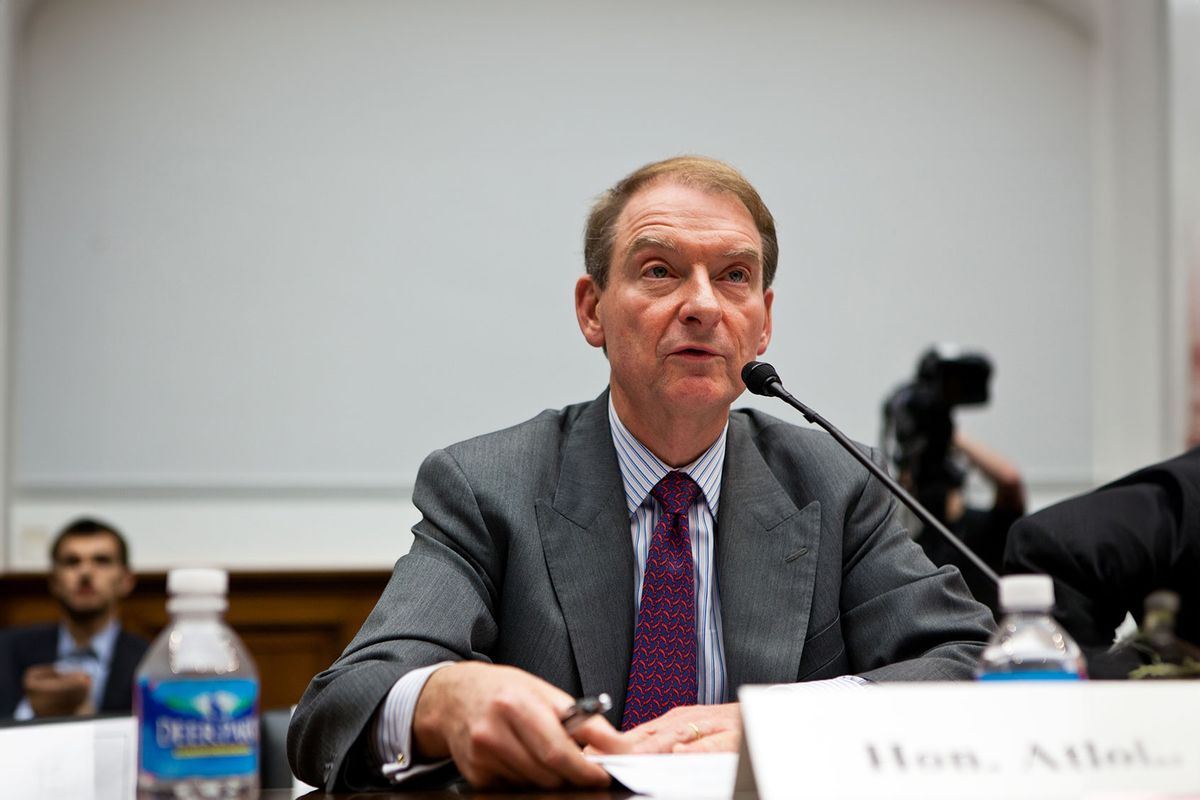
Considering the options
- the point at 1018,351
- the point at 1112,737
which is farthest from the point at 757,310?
the point at 1018,351

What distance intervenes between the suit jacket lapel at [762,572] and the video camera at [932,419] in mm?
1775

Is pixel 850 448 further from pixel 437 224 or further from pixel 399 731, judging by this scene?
pixel 437 224

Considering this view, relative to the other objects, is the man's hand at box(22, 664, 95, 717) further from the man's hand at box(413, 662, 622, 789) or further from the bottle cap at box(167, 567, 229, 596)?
the bottle cap at box(167, 567, 229, 596)

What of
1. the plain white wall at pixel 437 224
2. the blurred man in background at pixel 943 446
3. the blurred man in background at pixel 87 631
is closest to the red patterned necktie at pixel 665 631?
the blurred man in background at pixel 943 446

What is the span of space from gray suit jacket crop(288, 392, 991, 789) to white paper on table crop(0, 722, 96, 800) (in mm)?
362

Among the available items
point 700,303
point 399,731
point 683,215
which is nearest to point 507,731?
point 399,731

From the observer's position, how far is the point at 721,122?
5711 millimetres

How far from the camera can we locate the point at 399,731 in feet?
4.15

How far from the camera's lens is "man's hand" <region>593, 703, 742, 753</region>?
1.27 m

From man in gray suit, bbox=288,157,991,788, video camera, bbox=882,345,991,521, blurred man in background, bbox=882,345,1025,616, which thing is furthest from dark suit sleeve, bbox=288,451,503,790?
video camera, bbox=882,345,991,521

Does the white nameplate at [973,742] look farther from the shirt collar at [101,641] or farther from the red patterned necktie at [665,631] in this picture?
the shirt collar at [101,641]

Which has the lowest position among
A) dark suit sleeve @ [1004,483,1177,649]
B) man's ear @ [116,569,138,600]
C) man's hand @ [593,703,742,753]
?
man's ear @ [116,569,138,600]

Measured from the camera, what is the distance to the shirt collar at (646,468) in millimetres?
1765

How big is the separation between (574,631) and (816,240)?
423 centimetres
